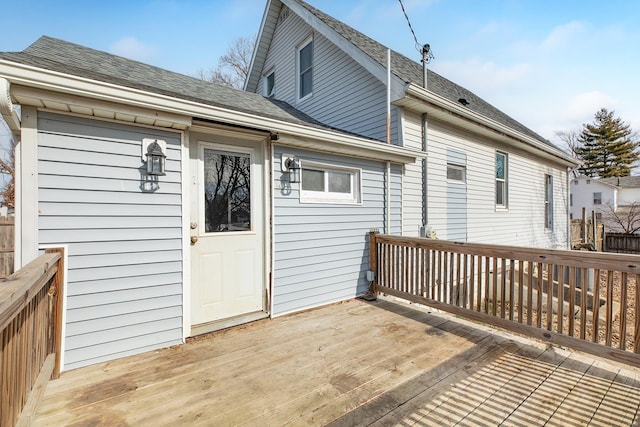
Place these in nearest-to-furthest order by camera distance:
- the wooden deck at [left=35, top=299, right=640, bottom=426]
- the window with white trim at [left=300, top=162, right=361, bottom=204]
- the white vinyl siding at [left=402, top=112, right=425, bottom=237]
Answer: the wooden deck at [left=35, top=299, right=640, bottom=426], the window with white trim at [left=300, top=162, right=361, bottom=204], the white vinyl siding at [left=402, top=112, right=425, bottom=237]

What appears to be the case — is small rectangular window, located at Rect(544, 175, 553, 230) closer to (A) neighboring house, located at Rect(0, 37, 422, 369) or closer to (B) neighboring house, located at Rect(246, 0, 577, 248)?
(B) neighboring house, located at Rect(246, 0, 577, 248)

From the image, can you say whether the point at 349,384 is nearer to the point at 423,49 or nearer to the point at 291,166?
the point at 291,166

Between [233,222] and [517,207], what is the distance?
8252 millimetres

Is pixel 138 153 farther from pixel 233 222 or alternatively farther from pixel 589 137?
pixel 589 137

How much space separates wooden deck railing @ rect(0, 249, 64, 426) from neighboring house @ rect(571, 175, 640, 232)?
34323 mm

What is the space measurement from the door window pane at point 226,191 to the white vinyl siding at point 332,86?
3096 mm

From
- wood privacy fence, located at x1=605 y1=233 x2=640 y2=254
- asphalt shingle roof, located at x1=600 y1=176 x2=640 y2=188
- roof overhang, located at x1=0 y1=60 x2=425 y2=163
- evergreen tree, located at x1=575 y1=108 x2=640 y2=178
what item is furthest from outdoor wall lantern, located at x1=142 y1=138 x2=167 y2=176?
evergreen tree, located at x1=575 y1=108 x2=640 y2=178

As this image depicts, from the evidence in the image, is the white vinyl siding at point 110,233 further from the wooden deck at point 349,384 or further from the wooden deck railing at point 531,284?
the wooden deck railing at point 531,284

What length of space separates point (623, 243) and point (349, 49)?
14893 millimetres

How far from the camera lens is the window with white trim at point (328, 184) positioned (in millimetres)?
3994

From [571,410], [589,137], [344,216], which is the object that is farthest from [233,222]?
[589,137]

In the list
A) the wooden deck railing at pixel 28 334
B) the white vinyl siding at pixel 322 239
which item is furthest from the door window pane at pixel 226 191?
the wooden deck railing at pixel 28 334

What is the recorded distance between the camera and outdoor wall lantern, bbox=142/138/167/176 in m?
2.73

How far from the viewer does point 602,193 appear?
2652 cm
